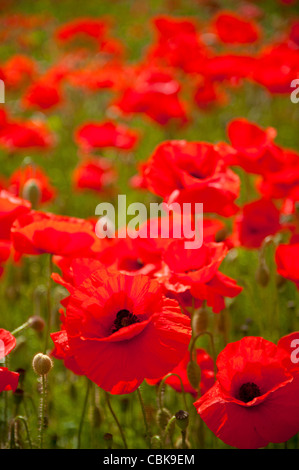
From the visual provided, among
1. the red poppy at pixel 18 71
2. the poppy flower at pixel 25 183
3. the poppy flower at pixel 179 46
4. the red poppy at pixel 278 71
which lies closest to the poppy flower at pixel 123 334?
the poppy flower at pixel 25 183

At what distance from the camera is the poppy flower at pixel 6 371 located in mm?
1012

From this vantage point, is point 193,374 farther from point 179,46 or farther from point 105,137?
point 179,46

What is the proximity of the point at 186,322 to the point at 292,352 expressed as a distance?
21 cm

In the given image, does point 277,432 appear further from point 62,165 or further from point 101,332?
point 62,165

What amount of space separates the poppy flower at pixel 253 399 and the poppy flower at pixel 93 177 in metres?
1.72

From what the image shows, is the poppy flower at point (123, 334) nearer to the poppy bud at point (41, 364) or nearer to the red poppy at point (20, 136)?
the poppy bud at point (41, 364)

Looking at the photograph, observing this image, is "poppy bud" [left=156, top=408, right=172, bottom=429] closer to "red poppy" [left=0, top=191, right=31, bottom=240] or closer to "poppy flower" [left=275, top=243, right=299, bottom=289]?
"poppy flower" [left=275, top=243, right=299, bottom=289]

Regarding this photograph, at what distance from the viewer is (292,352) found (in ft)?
3.46

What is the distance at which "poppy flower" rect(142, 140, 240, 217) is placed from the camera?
1366 mm

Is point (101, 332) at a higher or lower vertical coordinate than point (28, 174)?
lower

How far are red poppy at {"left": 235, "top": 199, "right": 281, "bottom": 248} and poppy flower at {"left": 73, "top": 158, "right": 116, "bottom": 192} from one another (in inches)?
43.1

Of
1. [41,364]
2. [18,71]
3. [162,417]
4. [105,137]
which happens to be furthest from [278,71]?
[18,71]

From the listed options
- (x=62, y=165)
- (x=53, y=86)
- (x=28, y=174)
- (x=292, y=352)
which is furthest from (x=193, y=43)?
(x=292, y=352)

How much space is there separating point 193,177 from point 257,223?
0.30 metres
